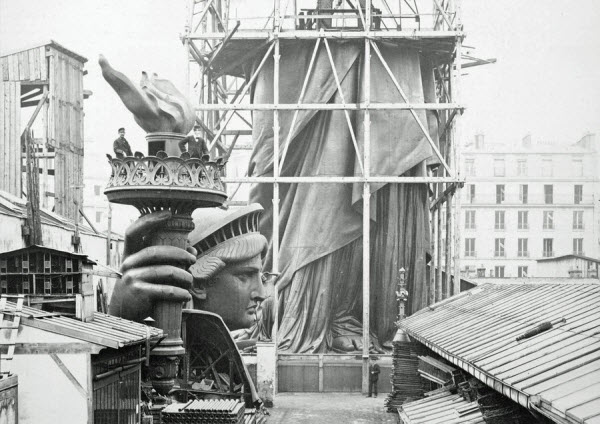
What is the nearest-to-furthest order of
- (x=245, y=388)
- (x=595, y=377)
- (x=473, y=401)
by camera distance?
(x=595, y=377), (x=473, y=401), (x=245, y=388)

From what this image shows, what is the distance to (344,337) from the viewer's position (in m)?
35.4

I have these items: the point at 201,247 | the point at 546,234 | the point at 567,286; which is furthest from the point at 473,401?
the point at 546,234

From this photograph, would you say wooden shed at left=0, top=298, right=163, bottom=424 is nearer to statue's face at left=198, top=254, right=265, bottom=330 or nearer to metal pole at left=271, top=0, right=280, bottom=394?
statue's face at left=198, top=254, right=265, bottom=330

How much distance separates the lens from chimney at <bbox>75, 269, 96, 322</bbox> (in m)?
13.8

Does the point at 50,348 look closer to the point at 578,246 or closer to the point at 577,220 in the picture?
the point at 578,246

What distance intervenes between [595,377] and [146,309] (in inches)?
333

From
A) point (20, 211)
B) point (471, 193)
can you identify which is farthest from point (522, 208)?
point (20, 211)

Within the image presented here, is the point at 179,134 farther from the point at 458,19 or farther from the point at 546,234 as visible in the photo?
the point at 546,234

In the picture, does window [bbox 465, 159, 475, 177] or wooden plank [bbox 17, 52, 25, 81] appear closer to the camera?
wooden plank [bbox 17, 52, 25, 81]

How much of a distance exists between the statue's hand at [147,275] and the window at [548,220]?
5137 centimetres

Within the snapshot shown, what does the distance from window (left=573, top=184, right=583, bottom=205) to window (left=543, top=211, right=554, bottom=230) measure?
1958mm

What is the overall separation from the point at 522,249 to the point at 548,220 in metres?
2.94

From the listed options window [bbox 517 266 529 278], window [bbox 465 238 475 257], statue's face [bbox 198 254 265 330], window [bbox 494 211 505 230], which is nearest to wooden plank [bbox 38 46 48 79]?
statue's face [bbox 198 254 265 330]

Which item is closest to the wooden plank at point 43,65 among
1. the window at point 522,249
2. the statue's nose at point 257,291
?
the statue's nose at point 257,291
